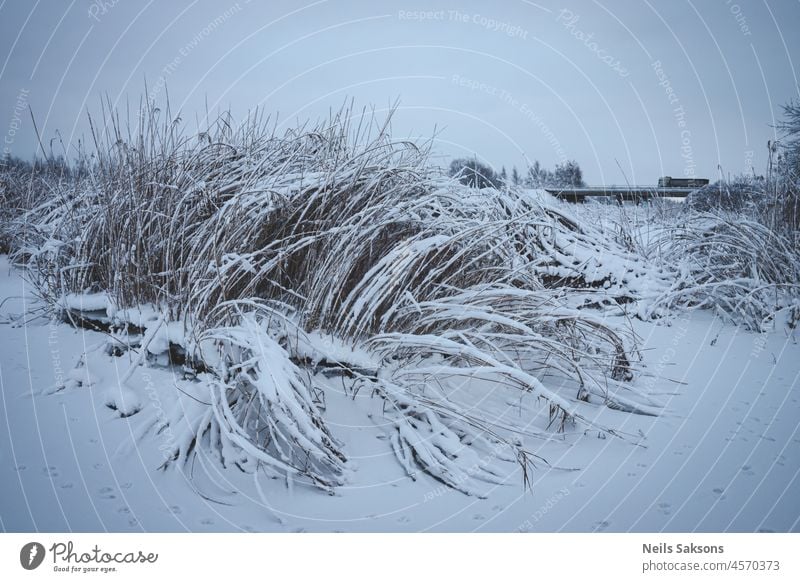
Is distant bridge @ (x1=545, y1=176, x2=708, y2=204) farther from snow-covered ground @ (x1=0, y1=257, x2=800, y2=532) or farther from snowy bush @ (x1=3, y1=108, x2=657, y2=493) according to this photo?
snow-covered ground @ (x1=0, y1=257, x2=800, y2=532)

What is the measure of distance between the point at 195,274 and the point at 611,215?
2.87 m

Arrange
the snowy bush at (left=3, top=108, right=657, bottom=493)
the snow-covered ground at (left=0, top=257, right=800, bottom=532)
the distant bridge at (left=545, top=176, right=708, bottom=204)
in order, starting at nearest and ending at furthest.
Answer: the snow-covered ground at (left=0, top=257, right=800, bottom=532) → the snowy bush at (left=3, top=108, right=657, bottom=493) → the distant bridge at (left=545, top=176, right=708, bottom=204)

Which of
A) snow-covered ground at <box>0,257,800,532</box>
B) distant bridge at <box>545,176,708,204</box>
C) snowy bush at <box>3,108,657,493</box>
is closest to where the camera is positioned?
snow-covered ground at <box>0,257,800,532</box>

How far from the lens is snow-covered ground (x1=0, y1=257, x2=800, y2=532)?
0.94m

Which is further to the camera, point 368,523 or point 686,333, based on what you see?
point 686,333

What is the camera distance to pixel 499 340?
143 centimetres

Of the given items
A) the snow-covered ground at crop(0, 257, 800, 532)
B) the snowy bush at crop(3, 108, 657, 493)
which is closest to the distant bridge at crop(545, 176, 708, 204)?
the snowy bush at crop(3, 108, 657, 493)
